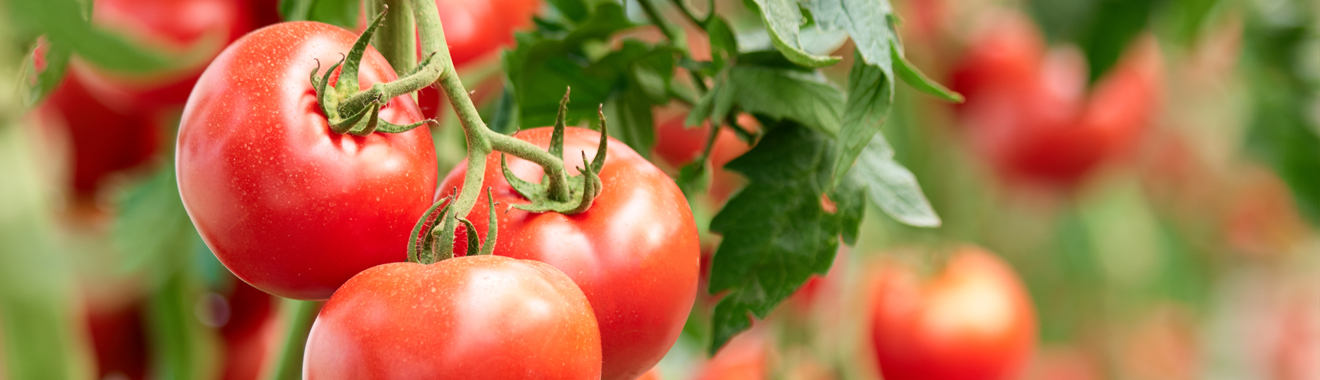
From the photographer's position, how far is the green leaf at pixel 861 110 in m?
0.32

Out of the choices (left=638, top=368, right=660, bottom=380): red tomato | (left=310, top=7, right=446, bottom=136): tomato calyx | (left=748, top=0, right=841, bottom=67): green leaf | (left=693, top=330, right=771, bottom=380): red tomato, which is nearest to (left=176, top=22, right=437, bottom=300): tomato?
(left=310, top=7, right=446, bottom=136): tomato calyx

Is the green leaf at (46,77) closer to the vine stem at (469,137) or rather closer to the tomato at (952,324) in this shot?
the vine stem at (469,137)

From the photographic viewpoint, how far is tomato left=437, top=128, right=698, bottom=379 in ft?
0.95

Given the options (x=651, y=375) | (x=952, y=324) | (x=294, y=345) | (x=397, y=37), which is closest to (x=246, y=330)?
(x=294, y=345)

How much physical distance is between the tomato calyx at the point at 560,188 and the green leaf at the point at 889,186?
15 cm

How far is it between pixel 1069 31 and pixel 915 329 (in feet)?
0.92

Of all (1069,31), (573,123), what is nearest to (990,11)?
(1069,31)

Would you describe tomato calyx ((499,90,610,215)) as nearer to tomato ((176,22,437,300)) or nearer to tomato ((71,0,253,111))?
tomato ((176,22,437,300))

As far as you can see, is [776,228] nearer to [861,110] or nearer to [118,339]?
[861,110]

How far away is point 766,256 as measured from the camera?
1.35ft

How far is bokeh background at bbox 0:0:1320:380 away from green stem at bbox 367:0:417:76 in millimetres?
71

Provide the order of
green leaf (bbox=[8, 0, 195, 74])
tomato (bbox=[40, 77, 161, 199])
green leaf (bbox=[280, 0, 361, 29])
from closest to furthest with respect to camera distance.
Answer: green leaf (bbox=[8, 0, 195, 74]) < green leaf (bbox=[280, 0, 361, 29]) < tomato (bbox=[40, 77, 161, 199])

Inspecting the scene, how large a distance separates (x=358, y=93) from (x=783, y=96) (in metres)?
0.19

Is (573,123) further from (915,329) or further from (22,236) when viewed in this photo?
(915,329)
